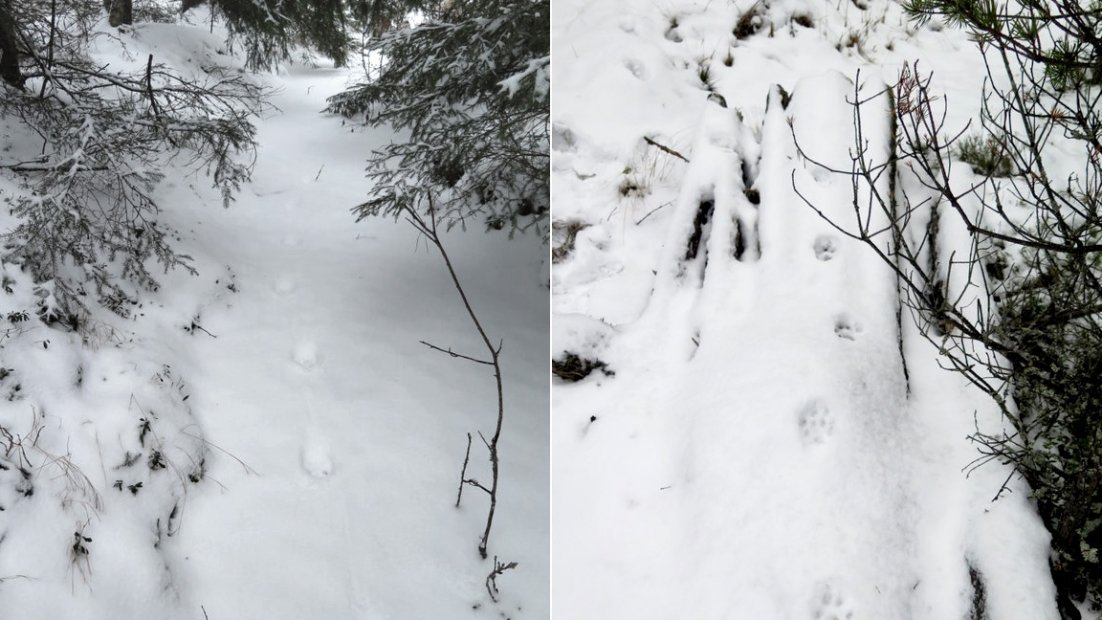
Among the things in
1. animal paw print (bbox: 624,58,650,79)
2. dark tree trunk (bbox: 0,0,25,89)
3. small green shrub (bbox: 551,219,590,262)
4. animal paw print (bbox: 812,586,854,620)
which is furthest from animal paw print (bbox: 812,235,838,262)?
dark tree trunk (bbox: 0,0,25,89)

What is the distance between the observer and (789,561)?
1040mm

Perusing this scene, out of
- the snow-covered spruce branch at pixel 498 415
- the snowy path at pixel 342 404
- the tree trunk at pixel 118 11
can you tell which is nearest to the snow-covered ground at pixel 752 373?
the snow-covered spruce branch at pixel 498 415

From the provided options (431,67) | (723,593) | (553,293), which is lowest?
(723,593)

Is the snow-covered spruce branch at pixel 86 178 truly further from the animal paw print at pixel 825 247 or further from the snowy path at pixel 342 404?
the animal paw print at pixel 825 247

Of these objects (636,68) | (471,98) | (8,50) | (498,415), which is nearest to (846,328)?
(636,68)

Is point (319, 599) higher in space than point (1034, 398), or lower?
lower

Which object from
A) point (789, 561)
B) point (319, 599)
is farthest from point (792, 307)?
point (319, 599)

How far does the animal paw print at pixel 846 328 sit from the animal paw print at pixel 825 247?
0.18m

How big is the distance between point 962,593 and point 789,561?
11.0 inches

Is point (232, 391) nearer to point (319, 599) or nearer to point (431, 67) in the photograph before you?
point (319, 599)

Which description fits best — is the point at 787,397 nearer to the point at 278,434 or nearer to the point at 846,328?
the point at 846,328

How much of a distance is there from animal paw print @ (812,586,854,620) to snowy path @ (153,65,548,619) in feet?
6.41

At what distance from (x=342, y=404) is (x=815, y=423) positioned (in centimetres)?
272

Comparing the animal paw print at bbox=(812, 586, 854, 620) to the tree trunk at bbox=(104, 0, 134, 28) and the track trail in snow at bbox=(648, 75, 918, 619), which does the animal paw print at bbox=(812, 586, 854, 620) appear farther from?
the tree trunk at bbox=(104, 0, 134, 28)
